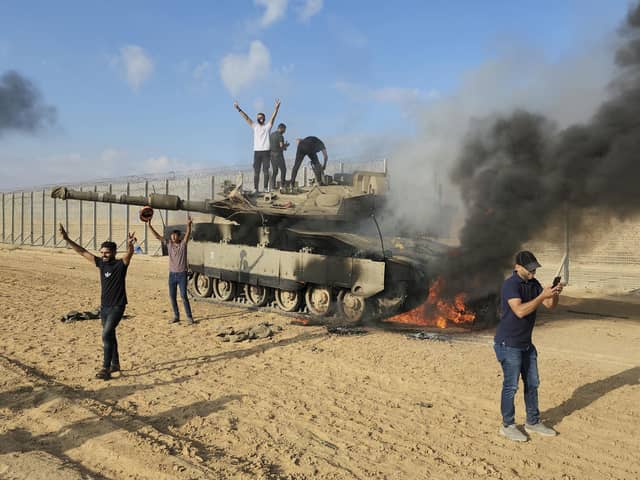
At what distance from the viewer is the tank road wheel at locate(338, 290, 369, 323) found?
1086 centimetres

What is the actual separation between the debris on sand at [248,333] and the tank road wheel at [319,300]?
1.75 metres

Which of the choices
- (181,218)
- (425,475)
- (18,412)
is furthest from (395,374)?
(181,218)

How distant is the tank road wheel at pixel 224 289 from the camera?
1386 cm

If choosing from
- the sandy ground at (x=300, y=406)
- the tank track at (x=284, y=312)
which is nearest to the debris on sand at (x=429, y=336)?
the sandy ground at (x=300, y=406)

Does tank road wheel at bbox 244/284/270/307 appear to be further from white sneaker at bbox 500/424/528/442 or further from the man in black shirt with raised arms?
white sneaker at bbox 500/424/528/442

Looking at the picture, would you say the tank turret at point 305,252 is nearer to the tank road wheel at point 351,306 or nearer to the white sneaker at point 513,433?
the tank road wheel at point 351,306

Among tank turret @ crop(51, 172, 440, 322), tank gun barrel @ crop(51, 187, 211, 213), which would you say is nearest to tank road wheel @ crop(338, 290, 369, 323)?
tank turret @ crop(51, 172, 440, 322)

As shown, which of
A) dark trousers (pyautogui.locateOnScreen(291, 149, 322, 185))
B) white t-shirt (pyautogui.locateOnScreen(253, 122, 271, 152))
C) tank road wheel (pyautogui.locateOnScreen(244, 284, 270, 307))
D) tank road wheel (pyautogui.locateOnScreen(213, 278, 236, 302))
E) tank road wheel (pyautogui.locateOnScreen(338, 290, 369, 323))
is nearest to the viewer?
tank road wheel (pyautogui.locateOnScreen(338, 290, 369, 323))

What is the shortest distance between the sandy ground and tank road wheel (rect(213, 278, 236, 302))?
351 cm

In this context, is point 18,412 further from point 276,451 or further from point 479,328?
point 479,328

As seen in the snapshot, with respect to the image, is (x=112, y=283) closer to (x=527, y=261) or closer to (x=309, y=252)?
(x=527, y=261)

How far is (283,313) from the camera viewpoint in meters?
12.1

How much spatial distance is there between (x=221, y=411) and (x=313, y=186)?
7613 millimetres

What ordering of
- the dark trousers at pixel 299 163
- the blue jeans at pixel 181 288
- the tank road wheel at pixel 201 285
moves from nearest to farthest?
1. the blue jeans at pixel 181 288
2. the dark trousers at pixel 299 163
3. the tank road wheel at pixel 201 285
